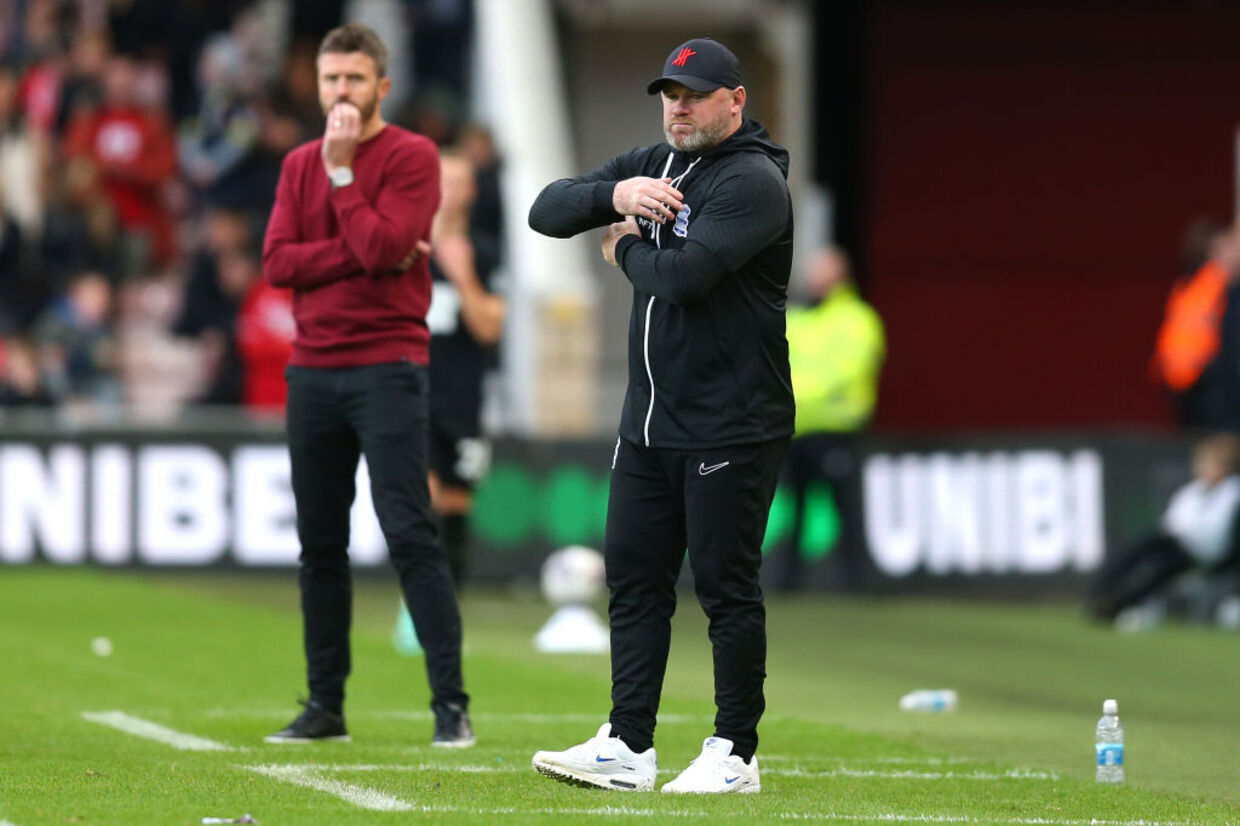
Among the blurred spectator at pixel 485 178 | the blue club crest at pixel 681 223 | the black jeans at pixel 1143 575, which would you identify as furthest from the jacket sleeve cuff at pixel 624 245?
the blurred spectator at pixel 485 178

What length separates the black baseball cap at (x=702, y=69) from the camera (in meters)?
7.05

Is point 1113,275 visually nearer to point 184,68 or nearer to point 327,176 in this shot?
point 184,68

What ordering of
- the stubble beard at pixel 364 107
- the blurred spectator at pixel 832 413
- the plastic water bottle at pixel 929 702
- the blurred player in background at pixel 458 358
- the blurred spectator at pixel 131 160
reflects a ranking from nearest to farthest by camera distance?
the stubble beard at pixel 364 107, the plastic water bottle at pixel 929 702, the blurred player in background at pixel 458 358, the blurred spectator at pixel 832 413, the blurred spectator at pixel 131 160

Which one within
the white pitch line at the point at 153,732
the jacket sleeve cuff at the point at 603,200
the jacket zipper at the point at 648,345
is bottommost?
the white pitch line at the point at 153,732

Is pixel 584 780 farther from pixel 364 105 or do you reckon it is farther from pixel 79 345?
pixel 79 345

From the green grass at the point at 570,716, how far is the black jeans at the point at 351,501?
0.35 metres

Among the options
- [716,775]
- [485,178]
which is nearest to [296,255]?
[716,775]

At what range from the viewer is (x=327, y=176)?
27.6 feet

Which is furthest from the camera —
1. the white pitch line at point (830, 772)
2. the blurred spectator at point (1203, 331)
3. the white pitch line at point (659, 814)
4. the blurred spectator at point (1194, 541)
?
the blurred spectator at point (1203, 331)

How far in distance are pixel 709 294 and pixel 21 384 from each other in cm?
1093

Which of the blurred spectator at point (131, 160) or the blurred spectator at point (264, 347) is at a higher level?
the blurred spectator at point (131, 160)

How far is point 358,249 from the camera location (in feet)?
26.9

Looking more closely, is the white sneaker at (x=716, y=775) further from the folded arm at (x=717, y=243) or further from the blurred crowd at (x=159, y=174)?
the blurred crowd at (x=159, y=174)

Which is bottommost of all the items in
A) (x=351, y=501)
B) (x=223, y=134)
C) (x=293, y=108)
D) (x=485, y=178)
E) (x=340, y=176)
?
(x=351, y=501)
